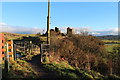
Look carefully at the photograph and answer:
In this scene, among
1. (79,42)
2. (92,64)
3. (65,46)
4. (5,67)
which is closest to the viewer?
(5,67)

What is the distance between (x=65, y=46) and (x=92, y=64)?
2.95 meters

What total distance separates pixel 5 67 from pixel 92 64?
7.30 meters

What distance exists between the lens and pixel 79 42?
14.3 m

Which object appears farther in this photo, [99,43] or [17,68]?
[99,43]

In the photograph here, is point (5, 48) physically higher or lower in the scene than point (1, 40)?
lower

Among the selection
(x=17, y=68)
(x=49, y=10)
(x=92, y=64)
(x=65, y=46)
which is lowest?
(x=92, y=64)

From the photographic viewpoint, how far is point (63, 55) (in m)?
10.9

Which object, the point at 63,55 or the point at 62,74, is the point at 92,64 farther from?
the point at 62,74

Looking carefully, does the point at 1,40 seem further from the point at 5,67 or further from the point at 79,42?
the point at 79,42

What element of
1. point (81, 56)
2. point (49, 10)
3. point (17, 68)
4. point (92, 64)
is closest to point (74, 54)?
point (81, 56)

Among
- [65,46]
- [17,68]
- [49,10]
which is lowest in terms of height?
[17,68]

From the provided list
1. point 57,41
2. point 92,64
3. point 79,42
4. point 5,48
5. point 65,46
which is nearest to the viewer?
point 5,48

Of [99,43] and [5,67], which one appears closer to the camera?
[5,67]

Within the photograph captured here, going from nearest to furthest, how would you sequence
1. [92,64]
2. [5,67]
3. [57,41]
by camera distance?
1. [5,67]
2. [92,64]
3. [57,41]
